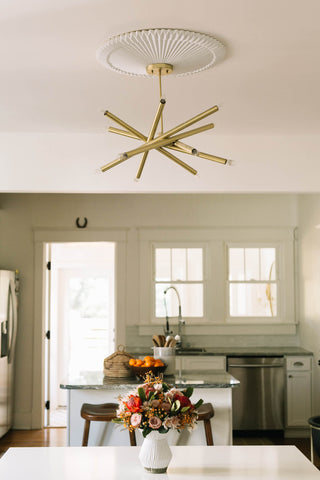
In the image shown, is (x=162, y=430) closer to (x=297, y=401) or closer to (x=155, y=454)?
(x=155, y=454)

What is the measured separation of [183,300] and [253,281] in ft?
2.76

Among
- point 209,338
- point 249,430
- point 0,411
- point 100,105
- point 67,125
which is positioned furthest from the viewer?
point 209,338

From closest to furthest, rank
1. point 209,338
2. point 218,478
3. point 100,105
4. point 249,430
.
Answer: point 218,478, point 100,105, point 249,430, point 209,338

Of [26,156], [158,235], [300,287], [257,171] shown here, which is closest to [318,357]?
[300,287]

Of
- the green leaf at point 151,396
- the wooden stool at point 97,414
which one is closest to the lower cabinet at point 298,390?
the wooden stool at point 97,414

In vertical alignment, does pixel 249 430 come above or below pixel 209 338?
below

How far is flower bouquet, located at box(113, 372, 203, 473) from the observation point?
107 inches

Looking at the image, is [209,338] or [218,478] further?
[209,338]

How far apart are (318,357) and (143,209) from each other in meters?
2.50

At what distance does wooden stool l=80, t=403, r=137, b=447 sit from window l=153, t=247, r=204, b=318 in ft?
8.74

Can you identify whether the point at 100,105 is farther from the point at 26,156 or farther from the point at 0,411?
the point at 0,411

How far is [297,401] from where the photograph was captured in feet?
21.0

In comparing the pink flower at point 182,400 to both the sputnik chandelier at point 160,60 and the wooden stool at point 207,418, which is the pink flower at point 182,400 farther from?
the wooden stool at point 207,418

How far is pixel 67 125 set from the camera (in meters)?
4.34
